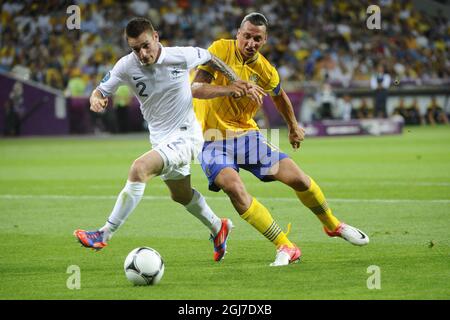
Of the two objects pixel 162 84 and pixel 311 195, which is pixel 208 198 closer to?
pixel 311 195

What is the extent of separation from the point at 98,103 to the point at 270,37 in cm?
2878

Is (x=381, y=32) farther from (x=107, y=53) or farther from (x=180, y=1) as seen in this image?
(x=107, y=53)

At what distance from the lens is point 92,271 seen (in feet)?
27.2

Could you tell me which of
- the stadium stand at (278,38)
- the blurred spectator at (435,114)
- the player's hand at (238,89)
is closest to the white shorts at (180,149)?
the player's hand at (238,89)

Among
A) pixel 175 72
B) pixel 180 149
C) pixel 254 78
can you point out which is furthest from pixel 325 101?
pixel 180 149

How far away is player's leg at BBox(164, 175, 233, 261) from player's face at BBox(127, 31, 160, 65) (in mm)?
1150

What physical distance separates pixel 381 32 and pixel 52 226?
1080 inches

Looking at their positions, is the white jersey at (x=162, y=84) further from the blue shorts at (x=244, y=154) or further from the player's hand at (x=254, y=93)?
the player's hand at (x=254, y=93)

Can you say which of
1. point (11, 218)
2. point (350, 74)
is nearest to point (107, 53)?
point (350, 74)

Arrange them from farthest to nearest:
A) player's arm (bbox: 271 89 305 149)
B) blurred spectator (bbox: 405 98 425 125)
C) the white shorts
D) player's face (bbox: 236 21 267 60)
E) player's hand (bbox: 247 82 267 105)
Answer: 1. blurred spectator (bbox: 405 98 425 125)
2. player's arm (bbox: 271 89 305 149)
3. player's face (bbox: 236 21 267 60)
4. player's hand (bbox: 247 82 267 105)
5. the white shorts

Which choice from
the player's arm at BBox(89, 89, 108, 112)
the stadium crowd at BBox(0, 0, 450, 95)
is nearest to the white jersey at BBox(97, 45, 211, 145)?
the player's arm at BBox(89, 89, 108, 112)

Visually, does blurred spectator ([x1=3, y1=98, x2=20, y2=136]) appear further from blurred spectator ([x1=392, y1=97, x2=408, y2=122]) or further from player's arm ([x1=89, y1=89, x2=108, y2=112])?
player's arm ([x1=89, y1=89, x2=108, y2=112])

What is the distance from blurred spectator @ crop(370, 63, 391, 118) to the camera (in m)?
32.9

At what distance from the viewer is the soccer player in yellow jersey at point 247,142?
8641 mm
